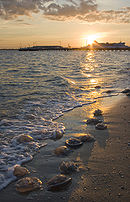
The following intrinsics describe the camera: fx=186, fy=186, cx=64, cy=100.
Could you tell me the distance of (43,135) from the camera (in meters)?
5.23

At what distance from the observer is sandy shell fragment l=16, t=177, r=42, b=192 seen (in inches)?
117

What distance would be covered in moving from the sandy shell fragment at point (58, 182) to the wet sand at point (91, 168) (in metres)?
0.08

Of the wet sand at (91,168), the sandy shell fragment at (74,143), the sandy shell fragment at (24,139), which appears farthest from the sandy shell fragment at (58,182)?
the sandy shell fragment at (24,139)

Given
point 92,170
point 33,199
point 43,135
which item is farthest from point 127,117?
point 33,199

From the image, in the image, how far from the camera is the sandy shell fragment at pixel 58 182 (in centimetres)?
296

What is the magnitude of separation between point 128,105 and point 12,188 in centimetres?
636

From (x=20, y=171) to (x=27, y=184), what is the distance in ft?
1.51

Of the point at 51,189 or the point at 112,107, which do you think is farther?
the point at 112,107

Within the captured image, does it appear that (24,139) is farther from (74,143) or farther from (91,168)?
(91,168)

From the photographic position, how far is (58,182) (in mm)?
3002

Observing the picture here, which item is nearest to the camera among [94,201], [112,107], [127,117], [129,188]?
[94,201]

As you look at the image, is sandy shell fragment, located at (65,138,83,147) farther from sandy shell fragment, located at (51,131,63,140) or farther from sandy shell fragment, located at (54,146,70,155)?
sandy shell fragment, located at (51,131,63,140)

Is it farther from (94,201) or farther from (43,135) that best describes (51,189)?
(43,135)

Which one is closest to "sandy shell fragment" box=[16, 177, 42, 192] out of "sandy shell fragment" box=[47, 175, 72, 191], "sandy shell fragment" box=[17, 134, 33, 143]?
"sandy shell fragment" box=[47, 175, 72, 191]
